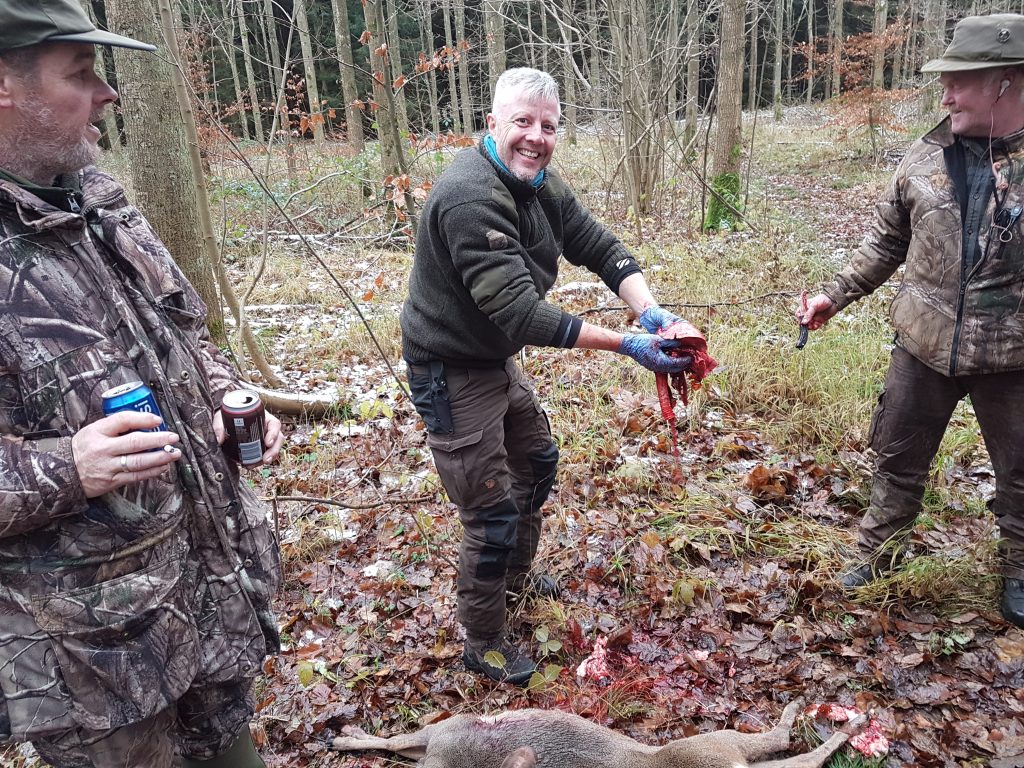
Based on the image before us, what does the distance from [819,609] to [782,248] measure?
6.36m

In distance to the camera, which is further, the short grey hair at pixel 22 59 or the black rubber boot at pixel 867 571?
the black rubber boot at pixel 867 571

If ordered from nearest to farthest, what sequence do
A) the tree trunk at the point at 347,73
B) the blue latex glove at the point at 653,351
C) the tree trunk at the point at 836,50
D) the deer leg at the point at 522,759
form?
the deer leg at the point at 522,759 < the blue latex glove at the point at 653,351 < the tree trunk at the point at 347,73 < the tree trunk at the point at 836,50

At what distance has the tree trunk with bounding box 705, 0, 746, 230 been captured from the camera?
10141mm

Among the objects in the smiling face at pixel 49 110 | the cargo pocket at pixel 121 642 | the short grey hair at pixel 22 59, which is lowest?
the cargo pocket at pixel 121 642

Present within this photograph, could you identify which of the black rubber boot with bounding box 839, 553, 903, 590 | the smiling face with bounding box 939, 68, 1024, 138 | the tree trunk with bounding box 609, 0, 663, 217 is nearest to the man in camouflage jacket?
the black rubber boot with bounding box 839, 553, 903, 590

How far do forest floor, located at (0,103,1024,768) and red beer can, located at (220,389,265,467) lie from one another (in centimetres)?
162

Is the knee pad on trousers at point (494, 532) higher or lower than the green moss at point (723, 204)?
lower

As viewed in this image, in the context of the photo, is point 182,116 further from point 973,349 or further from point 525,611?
point 973,349

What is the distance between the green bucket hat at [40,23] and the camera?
5.43 ft

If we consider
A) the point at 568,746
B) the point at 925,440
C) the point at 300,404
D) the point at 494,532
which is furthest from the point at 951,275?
the point at 300,404

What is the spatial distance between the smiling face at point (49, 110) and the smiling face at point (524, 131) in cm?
152

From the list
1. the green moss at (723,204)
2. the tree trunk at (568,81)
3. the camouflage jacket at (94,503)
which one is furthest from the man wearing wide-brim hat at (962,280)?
the green moss at (723,204)

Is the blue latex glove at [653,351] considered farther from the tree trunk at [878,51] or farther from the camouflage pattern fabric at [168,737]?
the tree trunk at [878,51]

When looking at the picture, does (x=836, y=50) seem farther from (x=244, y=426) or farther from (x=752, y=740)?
(x=244, y=426)
